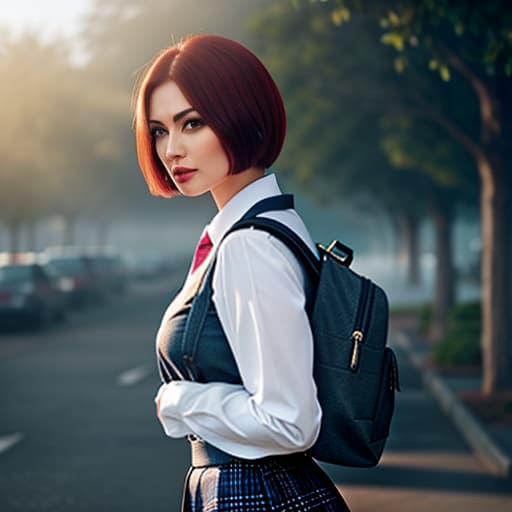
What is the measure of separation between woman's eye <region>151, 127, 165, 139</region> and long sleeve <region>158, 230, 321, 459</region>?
0.39 meters

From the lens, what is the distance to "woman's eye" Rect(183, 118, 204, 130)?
225 centimetres

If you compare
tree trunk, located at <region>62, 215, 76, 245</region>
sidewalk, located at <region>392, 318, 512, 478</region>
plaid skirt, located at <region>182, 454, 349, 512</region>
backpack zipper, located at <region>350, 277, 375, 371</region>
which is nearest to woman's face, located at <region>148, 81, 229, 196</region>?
backpack zipper, located at <region>350, 277, 375, 371</region>

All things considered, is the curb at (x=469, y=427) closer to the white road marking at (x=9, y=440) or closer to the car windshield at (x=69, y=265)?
the white road marking at (x=9, y=440)

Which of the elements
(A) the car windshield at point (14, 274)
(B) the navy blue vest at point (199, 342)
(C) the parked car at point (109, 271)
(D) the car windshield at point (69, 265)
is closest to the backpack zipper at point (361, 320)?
(B) the navy blue vest at point (199, 342)

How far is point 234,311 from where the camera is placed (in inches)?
79.8

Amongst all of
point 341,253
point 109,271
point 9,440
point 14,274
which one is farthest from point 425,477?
point 109,271

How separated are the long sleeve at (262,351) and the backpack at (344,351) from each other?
0.06 metres

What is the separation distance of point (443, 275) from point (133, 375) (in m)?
8.36

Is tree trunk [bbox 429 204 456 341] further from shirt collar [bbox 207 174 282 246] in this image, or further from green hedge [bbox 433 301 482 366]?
shirt collar [bbox 207 174 282 246]

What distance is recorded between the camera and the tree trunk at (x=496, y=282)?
1184cm

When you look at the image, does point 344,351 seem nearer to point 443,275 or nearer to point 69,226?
point 443,275

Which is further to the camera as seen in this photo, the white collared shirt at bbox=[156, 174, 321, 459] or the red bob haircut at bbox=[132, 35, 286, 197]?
the red bob haircut at bbox=[132, 35, 286, 197]

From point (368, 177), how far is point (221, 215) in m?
21.3

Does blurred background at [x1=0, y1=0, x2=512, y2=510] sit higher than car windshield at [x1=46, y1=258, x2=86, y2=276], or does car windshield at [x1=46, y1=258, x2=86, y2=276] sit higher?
blurred background at [x1=0, y1=0, x2=512, y2=510]
